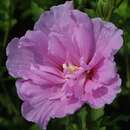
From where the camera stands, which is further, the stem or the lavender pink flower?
the stem

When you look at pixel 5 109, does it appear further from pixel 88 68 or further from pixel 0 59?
pixel 88 68

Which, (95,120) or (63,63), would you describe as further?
(95,120)

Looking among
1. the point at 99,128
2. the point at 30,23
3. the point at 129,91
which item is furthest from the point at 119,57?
the point at 99,128

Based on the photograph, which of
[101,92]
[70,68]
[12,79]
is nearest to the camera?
[101,92]

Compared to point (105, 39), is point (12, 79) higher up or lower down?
lower down

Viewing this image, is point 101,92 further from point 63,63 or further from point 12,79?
point 12,79

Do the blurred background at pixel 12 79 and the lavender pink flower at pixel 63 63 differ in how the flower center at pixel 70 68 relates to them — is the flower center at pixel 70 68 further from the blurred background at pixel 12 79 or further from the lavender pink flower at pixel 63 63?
the blurred background at pixel 12 79

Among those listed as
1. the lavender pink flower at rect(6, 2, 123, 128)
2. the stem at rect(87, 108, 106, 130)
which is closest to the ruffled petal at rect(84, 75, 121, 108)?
the lavender pink flower at rect(6, 2, 123, 128)

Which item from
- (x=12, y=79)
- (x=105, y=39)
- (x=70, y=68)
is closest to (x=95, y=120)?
(x=70, y=68)

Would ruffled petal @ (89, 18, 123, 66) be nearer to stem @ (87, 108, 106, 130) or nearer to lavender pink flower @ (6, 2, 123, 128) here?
lavender pink flower @ (6, 2, 123, 128)
